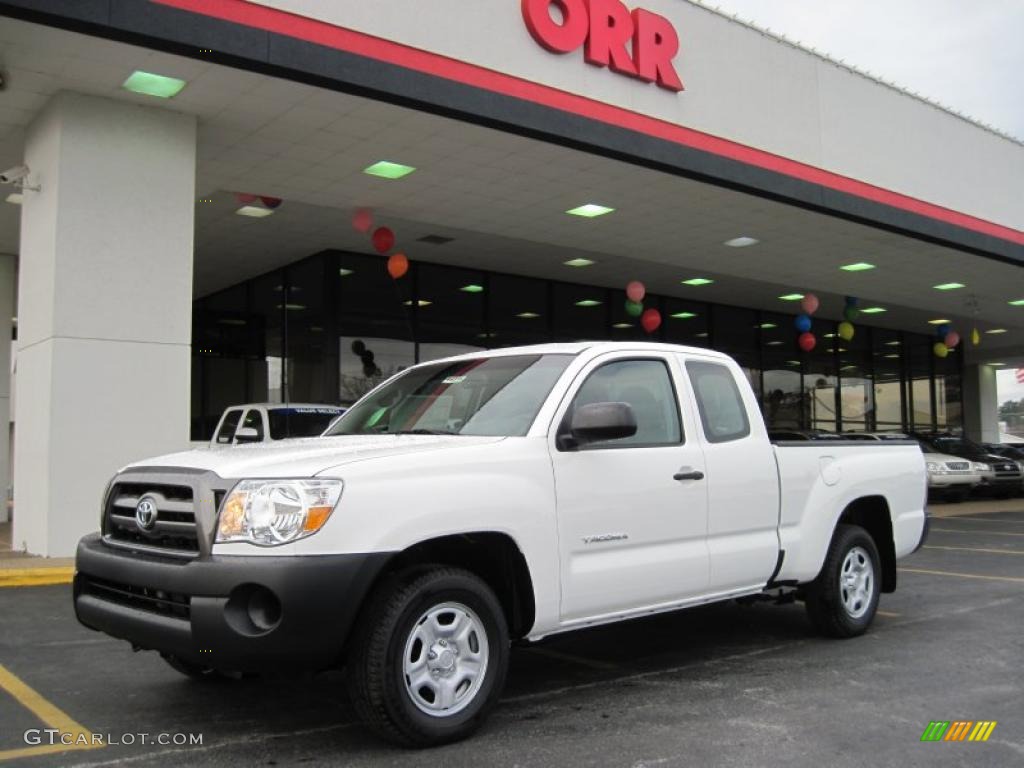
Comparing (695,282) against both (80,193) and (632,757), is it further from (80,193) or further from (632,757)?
(632,757)

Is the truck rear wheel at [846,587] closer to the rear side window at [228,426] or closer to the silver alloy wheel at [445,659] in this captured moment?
the silver alloy wheel at [445,659]

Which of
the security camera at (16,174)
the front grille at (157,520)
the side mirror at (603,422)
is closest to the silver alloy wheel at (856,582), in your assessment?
the side mirror at (603,422)

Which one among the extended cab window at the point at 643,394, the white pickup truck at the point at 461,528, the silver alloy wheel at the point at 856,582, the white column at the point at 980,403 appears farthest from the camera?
the white column at the point at 980,403

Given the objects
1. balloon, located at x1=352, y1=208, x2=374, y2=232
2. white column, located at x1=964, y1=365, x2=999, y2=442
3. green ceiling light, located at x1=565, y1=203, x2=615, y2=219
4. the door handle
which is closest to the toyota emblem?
the door handle

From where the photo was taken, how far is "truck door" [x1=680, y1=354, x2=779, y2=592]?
5.37 meters

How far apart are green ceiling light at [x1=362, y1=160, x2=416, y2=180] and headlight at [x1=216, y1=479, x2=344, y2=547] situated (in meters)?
8.76

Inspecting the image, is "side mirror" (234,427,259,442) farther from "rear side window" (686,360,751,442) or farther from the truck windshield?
"rear side window" (686,360,751,442)

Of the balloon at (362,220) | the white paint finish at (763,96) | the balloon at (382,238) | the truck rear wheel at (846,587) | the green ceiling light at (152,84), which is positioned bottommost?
the truck rear wheel at (846,587)

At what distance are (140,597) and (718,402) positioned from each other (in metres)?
3.47

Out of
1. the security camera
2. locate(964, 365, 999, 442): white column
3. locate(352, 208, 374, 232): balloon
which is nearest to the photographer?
the security camera

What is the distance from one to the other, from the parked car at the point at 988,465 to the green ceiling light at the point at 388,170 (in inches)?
594

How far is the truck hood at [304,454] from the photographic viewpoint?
4.00 meters

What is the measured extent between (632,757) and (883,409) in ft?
94.7

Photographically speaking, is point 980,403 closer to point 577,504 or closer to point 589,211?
point 589,211
